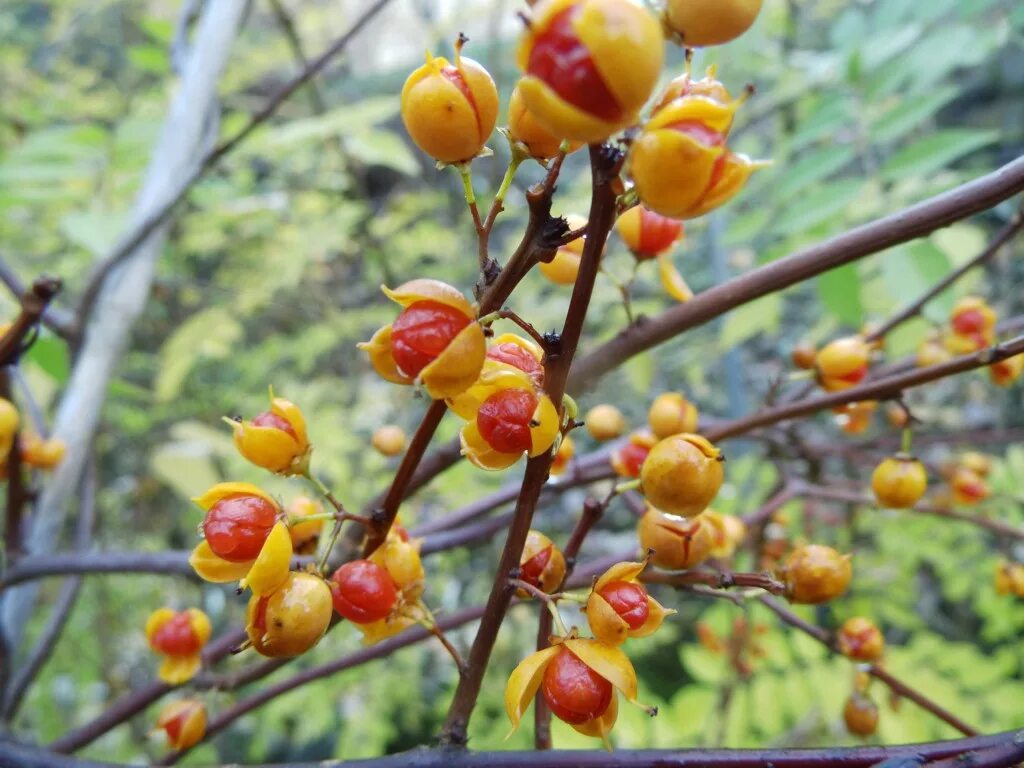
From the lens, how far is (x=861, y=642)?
72 centimetres

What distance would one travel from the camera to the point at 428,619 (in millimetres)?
511

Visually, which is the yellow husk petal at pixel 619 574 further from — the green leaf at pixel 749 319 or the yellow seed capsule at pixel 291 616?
the green leaf at pixel 749 319

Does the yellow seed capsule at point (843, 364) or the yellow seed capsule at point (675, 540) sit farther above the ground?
the yellow seed capsule at point (843, 364)

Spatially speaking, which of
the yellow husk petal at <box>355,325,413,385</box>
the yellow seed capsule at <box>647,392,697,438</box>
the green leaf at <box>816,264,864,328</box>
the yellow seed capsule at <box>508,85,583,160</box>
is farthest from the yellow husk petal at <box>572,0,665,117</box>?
the green leaf at <box>816,264,864,328</box>

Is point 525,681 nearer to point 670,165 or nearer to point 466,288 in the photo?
point 670,165

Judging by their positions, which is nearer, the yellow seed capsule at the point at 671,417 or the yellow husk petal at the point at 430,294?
the yellow husk petal at the point at 430,294

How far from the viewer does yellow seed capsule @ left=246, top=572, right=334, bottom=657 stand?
44 centimetres

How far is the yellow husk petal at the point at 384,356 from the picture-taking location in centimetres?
46

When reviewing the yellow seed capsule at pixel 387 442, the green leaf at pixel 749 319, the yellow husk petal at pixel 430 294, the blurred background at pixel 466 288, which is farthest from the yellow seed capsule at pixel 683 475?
the green leaf at pixel 749 319

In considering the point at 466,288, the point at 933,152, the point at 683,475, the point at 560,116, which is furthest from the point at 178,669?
the point at 466,288

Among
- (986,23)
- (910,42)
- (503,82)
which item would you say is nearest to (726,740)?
(910,42)

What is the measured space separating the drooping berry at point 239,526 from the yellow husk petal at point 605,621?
21 centimetres

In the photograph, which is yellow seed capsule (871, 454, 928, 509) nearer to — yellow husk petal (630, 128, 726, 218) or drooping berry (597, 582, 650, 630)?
drooping berry (597, 582, 650, 630)

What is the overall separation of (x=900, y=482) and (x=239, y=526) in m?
0.56
